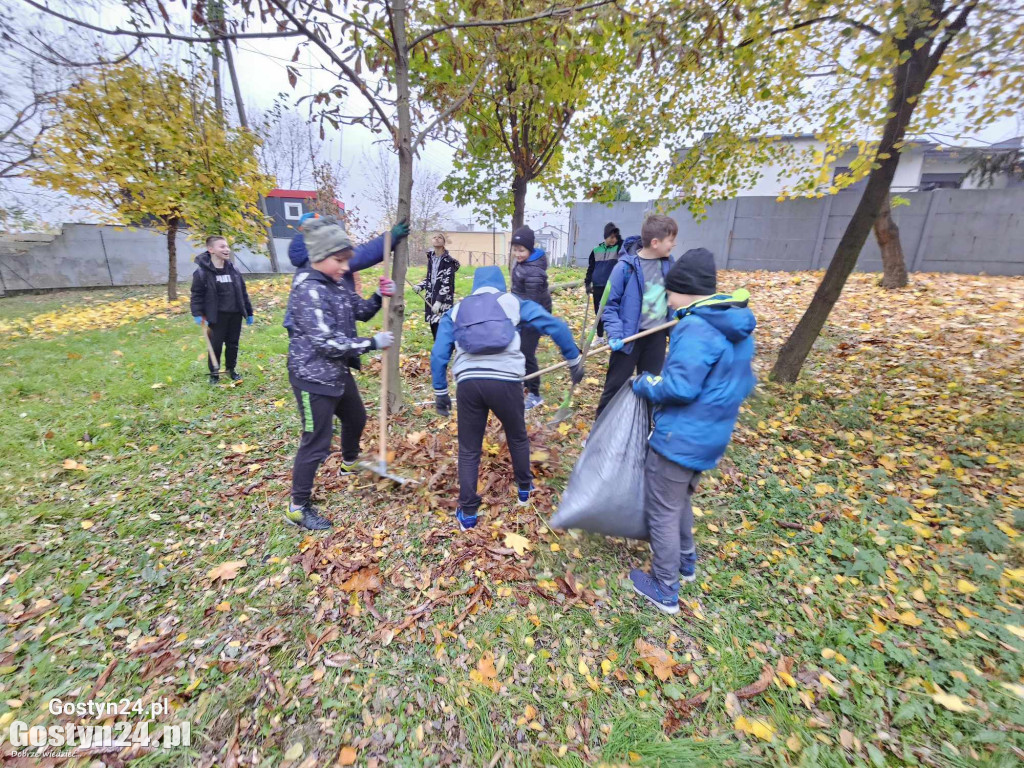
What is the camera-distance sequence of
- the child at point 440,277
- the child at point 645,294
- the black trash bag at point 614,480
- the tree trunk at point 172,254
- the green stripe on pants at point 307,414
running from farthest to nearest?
the tree trunk at point 172,254
the child at point 440,277
the child at point 645,294
the green stripe on pants at point 307,414
the black trash bag at point 614,480

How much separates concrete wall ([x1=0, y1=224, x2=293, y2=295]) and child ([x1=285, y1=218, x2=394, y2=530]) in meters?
12.4

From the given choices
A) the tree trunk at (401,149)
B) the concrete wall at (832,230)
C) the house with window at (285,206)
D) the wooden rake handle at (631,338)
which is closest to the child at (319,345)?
the tree trunk at (401,149)

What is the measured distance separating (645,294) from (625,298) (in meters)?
0.16

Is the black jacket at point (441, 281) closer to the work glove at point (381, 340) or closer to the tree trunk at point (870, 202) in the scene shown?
the work glove at point (381, 340)

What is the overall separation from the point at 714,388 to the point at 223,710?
9.03 ft

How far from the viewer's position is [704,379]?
219cm

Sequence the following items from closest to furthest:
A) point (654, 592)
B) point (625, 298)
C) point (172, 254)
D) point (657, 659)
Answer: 1. point (657, 659)
2. point (654, 592)
3. point (625, 298)
4. point (172, 254)

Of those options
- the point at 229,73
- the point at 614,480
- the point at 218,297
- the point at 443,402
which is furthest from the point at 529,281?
the point at 229,73

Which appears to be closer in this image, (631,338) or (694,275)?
(694,275)

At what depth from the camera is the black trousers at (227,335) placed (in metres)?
5.57

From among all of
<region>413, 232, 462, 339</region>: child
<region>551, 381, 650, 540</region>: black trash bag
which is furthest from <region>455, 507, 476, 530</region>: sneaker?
<region>413, 232, 462, 339</region>: child

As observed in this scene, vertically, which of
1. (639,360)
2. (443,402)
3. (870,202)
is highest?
(870,202)

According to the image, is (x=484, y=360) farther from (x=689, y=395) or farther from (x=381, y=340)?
(x=689, y=395)

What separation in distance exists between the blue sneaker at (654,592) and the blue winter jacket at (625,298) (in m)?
1.78
